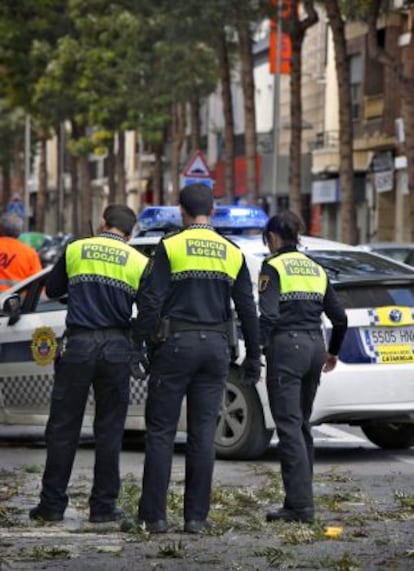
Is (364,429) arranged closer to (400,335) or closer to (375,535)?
(400,335)

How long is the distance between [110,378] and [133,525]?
87cm

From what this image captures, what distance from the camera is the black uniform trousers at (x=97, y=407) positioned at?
33.7ft

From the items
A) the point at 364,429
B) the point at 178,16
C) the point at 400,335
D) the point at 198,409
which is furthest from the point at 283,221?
the point at 178,16

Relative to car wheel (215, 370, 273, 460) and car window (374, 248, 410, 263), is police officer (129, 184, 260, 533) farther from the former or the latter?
car window (374, 248, 410, 263)

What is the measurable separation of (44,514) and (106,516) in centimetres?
33

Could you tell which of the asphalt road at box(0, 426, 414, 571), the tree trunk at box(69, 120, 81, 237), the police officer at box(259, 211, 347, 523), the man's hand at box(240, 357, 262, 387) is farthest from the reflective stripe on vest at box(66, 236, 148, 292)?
the tree trunk at box(69, 120, 81, 237)

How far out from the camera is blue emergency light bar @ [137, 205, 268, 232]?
1562 cm

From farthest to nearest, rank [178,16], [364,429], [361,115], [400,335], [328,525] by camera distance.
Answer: [361,115] → [178,16] → [364,429] → [400,335] → [328,525]

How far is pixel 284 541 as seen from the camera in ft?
31.0

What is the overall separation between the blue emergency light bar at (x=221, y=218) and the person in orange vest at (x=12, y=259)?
102 centimetres

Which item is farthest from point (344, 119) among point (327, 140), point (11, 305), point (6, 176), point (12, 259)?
point (6, 176)

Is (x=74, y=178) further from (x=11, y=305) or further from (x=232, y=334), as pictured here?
(x=232, y=334)

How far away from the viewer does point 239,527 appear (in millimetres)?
10055

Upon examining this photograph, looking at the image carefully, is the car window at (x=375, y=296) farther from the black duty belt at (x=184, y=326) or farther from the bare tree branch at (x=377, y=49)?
the bare tree branch at (x=377, y=49)
